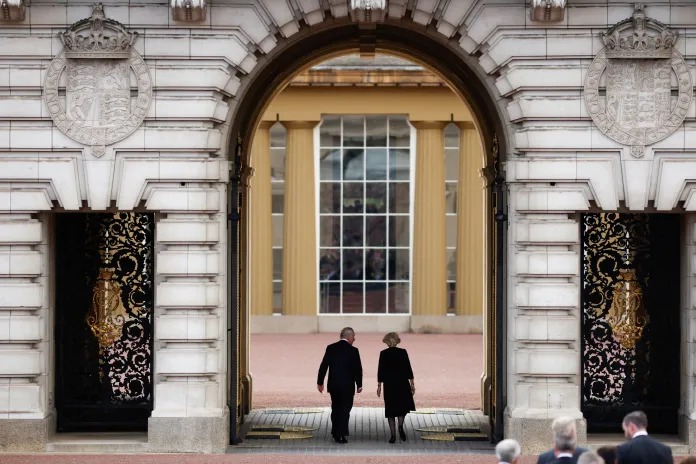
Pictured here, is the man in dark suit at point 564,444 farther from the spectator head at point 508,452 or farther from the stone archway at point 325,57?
the stone archway at point 325,57

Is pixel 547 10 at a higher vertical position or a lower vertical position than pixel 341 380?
higher

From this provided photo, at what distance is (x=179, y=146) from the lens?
1653 centimetres

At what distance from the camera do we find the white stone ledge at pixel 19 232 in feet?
54.3

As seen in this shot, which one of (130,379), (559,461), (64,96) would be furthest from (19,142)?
(559,461)

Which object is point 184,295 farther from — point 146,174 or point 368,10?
point 368,10

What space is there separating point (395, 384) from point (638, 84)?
4904mm

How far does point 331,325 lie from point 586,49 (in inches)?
835

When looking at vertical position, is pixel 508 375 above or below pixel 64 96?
below

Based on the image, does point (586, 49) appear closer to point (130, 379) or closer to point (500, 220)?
point (500, 220)

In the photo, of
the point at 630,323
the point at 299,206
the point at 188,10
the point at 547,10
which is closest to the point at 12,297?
the point at 188,10

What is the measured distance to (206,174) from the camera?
16578 mm

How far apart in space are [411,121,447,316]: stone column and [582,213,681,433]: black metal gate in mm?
18677

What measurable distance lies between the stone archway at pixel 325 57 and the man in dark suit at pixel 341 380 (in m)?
1.21

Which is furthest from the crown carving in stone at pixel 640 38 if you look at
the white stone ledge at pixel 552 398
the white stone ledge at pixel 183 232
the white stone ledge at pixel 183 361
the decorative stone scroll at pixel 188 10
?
the white stone ledge at pixel 183 361
